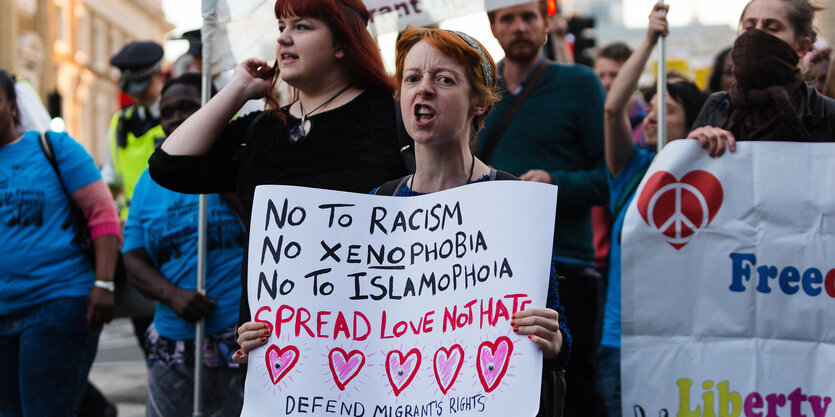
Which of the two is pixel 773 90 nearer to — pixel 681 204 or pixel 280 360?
pixel 681 204

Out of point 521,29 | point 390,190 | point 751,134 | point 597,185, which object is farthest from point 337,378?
point 521,29

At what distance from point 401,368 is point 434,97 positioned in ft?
2.09

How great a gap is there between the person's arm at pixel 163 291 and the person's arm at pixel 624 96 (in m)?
1.66

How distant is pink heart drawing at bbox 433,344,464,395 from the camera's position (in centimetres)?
256

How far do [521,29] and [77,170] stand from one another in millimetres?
1924

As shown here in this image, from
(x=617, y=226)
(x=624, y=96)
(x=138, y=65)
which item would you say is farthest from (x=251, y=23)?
(x=138, y=65)

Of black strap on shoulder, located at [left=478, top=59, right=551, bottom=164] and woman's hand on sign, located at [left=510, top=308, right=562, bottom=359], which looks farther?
black strap on shoulder, located at [left=478, top=59, right=551, bottom=164]

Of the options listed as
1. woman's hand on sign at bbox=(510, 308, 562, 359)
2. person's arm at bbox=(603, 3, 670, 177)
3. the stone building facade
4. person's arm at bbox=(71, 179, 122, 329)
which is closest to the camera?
woman's hand on sign at bbox=(510, 308, 562, 359)

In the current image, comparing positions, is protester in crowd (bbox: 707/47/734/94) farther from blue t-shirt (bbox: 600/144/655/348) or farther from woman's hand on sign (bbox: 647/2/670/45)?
woman's hand on sign (bbox: 647/2/670/45)

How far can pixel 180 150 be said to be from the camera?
323 centimetres

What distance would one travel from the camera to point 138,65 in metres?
6.71

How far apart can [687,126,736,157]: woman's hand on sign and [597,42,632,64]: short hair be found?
313cm

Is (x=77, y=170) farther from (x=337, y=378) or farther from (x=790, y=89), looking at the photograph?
(x=790, y=89)

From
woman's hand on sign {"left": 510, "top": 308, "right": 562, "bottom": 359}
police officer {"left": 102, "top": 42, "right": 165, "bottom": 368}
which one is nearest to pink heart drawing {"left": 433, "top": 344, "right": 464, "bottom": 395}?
woman's hand on sign {"left": 510, "top": 308, "right": 562, "bottom": 359}
